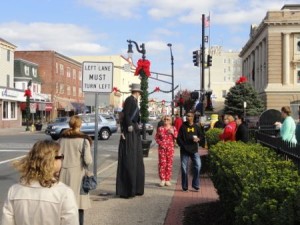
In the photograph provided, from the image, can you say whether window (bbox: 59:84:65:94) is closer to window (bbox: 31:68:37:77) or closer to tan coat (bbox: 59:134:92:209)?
window (bbox: 31:68:37:77)

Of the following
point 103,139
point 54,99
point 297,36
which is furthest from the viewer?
point 54,99

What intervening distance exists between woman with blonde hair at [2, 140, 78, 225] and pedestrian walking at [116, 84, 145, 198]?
6.09 meters

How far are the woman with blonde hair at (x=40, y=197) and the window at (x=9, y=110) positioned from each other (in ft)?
181

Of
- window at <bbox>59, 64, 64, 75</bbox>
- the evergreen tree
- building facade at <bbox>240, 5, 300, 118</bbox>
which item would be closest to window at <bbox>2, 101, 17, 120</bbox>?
window at <bbox>59, 64, 64, 75</bbox>

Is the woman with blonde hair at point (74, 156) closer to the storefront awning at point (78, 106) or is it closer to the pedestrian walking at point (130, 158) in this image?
the pedestrian walking at point (130, 158)

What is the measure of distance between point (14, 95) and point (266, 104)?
110ft

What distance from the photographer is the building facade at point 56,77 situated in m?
74.8

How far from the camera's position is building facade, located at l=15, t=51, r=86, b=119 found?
74812 millimetres

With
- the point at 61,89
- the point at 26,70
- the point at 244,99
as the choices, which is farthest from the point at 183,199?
the point at 61,89

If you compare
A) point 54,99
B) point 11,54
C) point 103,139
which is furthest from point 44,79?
point 103,139

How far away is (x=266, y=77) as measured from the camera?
7325 cm

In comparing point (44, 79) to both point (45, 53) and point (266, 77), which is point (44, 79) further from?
point (266, 77)

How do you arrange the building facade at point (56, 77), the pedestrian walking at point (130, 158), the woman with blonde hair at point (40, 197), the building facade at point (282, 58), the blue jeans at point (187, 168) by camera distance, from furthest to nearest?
the building facade at point (56, 77) < the building facade at point (282, 58) < the blue jeans at point (187, 168) < the pedestrian walking at point (130, 158) < the woman with blonde hair at point (40, 197)

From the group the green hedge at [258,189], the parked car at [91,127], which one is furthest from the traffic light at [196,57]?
the green hedge at [258,189]
